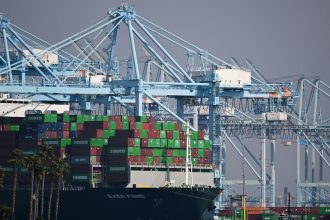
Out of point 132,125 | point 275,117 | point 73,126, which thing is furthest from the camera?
point 275,117

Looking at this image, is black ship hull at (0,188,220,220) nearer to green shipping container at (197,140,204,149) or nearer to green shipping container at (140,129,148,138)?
green shipping container at (197,140,204,149)

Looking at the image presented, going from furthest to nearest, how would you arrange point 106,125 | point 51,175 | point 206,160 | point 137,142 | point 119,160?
point 206,160
point 106,125
point 137,142
point 119,160
point 51,175

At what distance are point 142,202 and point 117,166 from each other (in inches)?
139

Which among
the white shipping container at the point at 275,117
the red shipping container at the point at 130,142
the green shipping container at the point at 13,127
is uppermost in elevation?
the white shipping container at the point at 275,117

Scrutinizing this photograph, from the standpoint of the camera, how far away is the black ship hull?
10569 centimetres

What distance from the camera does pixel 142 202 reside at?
10600 cm

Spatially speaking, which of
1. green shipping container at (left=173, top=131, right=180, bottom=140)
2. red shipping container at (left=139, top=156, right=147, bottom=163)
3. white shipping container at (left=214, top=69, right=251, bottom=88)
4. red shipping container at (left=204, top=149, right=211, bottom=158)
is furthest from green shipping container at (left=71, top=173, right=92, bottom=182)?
white shipping container at (left=214, top=69, right=251, bottom=88)

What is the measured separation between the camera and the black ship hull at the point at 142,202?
347 feet

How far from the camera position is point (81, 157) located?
105625 millimetres

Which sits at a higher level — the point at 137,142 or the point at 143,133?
the point at 143,133

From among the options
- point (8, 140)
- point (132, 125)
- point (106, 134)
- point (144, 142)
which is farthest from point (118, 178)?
point (8, 140)

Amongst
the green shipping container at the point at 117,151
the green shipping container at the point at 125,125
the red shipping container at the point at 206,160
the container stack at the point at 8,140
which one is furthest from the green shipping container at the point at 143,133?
the container stack at the point at 8,140

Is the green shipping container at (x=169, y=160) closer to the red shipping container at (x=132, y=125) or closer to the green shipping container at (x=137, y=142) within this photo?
the green shipping container at (x=137, y=142)

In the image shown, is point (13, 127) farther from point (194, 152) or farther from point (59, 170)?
point (194, 152)
